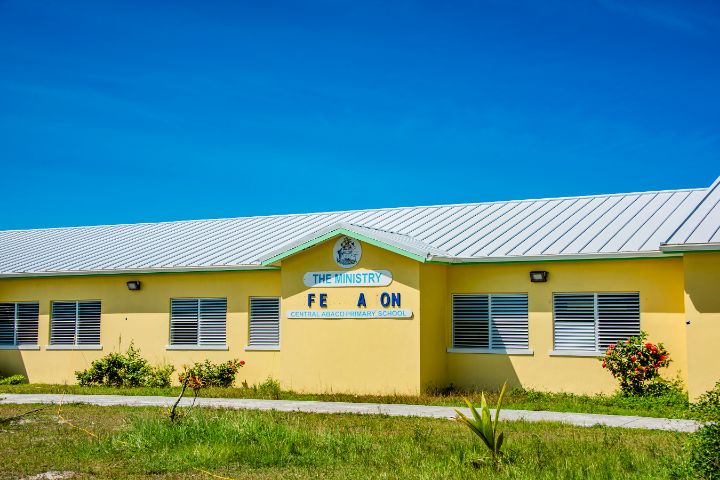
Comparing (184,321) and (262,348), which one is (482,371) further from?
(184,321)

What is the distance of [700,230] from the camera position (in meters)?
16.8

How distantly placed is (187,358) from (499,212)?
9.88 metres

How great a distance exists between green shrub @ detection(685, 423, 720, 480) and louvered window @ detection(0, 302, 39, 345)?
2099 centimetres

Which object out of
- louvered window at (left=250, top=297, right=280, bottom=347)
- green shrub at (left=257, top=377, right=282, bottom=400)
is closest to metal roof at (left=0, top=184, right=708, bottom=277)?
louvered window at (left=250, top=297, right=280, bottom=347)

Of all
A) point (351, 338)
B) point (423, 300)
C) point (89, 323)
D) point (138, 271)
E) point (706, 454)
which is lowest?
point (706, 454)

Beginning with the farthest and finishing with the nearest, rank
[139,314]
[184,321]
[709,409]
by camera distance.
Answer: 1. [139,314]
2. [184,321]
3. [709,409]

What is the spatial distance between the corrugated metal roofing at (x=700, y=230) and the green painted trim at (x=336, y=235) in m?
5.35

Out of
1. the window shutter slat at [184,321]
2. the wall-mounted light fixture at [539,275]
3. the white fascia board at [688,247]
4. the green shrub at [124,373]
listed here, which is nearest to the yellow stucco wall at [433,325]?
the wall-mounted light fixture at [539,275]

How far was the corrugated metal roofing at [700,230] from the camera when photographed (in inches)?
631

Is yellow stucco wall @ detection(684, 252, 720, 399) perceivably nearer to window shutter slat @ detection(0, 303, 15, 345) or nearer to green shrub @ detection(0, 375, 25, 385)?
green shrub @ detection(0, 375, 25, 385)

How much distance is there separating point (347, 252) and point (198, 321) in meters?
5.71

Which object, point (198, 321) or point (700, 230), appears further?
point (198, 321)

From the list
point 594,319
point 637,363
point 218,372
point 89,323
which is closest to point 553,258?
point 594,319

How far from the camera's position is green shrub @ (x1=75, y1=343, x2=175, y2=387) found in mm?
22625
